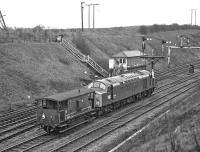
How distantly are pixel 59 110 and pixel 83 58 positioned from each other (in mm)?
32490

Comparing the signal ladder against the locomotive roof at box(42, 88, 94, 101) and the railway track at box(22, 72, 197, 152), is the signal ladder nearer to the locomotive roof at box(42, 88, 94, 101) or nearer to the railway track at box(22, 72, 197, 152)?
the railway track at box(22, 72, 197, 152)

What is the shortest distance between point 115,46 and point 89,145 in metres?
55.3

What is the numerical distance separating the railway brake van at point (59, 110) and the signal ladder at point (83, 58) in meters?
27.6

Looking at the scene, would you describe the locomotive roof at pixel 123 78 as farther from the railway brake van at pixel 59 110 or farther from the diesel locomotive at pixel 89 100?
the railway brake van at pixel 59 110

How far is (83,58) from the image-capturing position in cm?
5534

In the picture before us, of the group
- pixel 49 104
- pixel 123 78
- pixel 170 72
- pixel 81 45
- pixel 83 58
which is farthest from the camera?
pixel 170 72

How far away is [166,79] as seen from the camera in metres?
54.6

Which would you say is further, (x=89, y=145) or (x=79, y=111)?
(x=79, y=111)

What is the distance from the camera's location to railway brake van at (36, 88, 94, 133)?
23344 millimetres

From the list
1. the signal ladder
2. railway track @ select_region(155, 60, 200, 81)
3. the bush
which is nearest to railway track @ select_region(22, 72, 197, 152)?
the signal ladder

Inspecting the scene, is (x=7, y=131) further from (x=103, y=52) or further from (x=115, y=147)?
(x=103, y=52)

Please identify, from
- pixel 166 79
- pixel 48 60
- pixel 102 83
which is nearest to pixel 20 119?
pixel 102 83

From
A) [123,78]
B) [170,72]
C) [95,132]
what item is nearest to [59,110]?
[95,132]

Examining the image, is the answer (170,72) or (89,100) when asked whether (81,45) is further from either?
(89,100)
